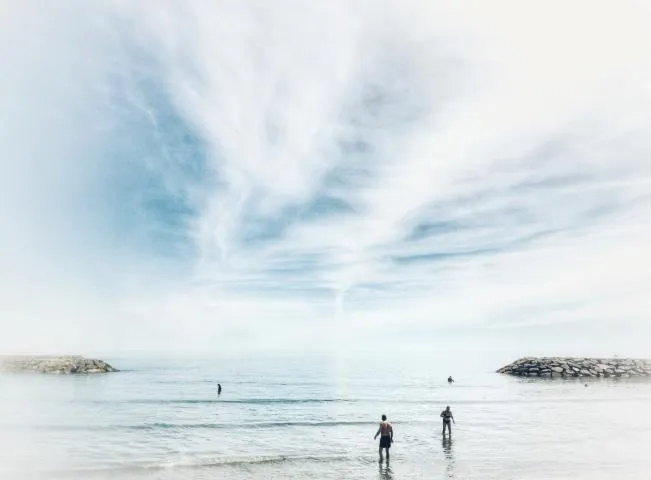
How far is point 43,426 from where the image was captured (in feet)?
146

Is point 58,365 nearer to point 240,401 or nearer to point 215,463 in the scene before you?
point 240,401

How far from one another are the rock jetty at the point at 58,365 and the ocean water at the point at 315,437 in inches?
1548

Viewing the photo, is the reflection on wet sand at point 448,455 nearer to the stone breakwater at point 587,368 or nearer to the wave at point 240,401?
the wave at point 240,401

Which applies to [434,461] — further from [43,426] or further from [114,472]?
[43,426]

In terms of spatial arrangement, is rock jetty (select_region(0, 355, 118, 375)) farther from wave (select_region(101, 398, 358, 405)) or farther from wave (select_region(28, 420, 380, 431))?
wave (select_region(28, 420, 380, 431))

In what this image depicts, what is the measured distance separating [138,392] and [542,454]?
2559 inches

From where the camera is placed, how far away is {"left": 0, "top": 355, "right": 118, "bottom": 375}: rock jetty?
11062 cm

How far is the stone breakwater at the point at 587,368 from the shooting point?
331ft

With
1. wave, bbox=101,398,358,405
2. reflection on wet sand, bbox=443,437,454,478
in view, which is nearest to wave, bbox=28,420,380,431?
reflection on wet sand, bbox=443,437,454,478

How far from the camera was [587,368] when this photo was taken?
102875 mm

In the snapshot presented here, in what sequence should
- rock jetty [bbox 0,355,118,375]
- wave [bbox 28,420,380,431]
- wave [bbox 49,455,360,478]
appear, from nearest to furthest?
wave [bbox 49,455,360,478]
wave [bbox 28,420,380,431]
rock jetty [bbox 0,355,118,375]

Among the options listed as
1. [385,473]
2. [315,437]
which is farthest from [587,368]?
[385,473]

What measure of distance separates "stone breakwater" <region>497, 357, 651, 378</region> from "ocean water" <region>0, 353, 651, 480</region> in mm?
28824

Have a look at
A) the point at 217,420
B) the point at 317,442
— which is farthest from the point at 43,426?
the point at 317,442
